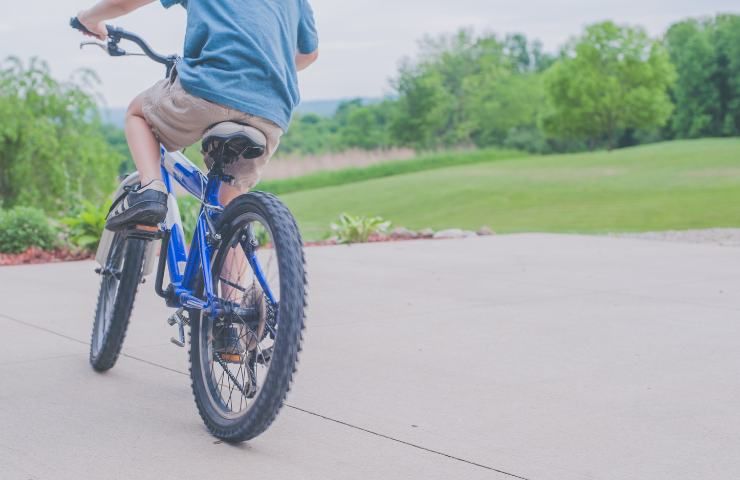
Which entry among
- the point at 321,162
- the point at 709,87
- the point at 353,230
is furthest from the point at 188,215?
the point at 709,87

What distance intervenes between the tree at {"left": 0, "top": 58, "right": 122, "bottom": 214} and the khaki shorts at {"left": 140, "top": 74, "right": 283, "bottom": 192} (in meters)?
9.58

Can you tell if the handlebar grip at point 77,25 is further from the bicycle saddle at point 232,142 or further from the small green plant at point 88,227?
the small green plant at point 88,227

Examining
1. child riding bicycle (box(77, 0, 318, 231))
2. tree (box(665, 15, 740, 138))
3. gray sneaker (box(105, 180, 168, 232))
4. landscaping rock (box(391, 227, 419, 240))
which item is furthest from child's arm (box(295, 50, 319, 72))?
tree (box(665, 15, 740, 138))

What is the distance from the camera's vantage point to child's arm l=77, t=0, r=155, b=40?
4078 millimetres

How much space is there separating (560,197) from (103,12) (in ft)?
63.4

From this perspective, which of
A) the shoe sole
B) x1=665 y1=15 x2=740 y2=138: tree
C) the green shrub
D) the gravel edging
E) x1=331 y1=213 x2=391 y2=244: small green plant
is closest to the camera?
the shoe sole

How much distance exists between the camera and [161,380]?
437 centimetres

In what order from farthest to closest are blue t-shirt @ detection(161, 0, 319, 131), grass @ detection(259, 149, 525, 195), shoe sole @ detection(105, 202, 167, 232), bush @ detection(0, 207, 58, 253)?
grass @ detection(259, 149, 525, 195) < bush @ detection(0, 207, 58, 253) < shoe sole @ detection(105, 202, 167, 232) < blue t-shirt @ detection(161, 0, 319, 131)

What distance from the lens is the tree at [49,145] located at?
13.1m

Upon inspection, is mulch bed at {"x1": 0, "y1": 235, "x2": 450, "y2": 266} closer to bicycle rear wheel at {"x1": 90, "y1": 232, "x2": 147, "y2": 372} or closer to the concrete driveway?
the concrete driveway

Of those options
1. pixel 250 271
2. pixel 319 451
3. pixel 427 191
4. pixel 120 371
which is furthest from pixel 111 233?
pixel 427 191

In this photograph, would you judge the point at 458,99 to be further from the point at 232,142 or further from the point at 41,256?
the point at 232,142

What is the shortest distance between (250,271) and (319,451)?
0.68 metres

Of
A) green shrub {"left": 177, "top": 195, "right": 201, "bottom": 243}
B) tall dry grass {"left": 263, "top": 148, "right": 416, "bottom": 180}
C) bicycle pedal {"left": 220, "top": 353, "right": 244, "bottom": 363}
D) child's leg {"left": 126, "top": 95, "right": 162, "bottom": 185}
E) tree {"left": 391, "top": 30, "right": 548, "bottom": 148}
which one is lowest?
bicycle pedal {"left": 220, "top": 353, "right": 244, "bottom": 363}
